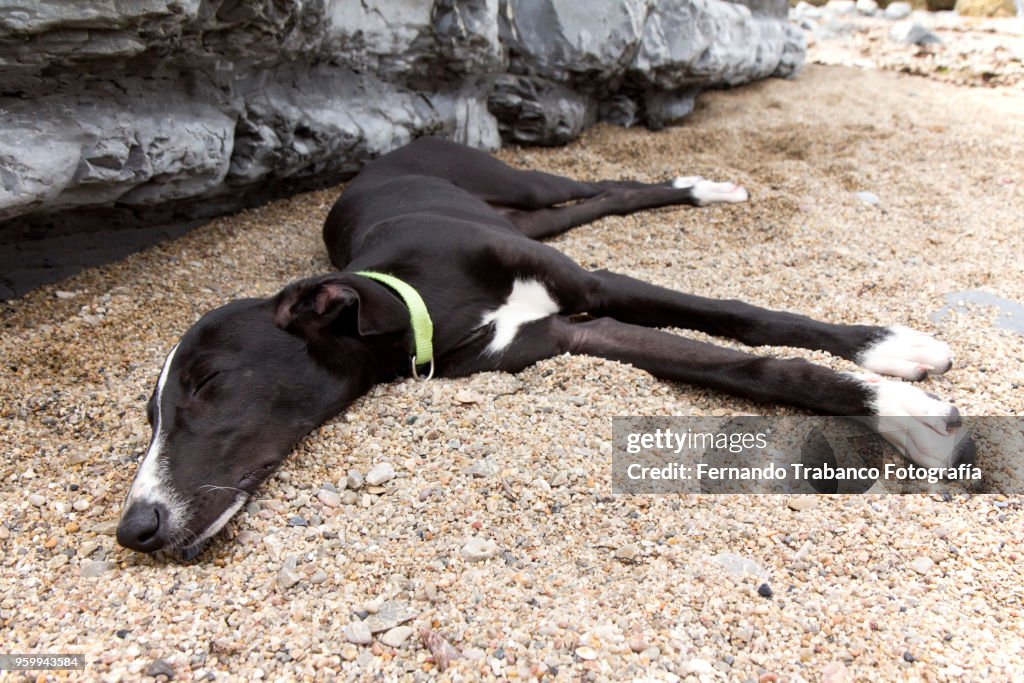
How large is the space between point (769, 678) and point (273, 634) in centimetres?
113

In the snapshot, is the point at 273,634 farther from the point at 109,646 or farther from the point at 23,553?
the point at 23,553

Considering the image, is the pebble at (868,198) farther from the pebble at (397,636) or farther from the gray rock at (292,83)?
the pebble at (397,636)

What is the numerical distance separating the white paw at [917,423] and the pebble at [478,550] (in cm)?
A: 131

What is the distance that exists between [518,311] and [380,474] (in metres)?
1.07

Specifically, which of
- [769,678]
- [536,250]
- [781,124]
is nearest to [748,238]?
[536,250]

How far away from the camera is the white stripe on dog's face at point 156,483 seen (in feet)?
7.48

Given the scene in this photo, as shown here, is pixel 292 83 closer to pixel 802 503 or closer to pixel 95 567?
pixel 95 567

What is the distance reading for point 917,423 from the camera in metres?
2.52

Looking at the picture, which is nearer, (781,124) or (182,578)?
(182,578)

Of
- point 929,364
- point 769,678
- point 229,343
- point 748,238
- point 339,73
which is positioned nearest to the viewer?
point 769,678

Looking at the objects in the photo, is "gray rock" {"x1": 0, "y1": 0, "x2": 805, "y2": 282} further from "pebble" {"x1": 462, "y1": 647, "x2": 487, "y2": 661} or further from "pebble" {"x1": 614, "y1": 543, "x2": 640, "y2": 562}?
"pebble" {"x1": 614, "y1": 543, "x2": 640, "y2": 562}

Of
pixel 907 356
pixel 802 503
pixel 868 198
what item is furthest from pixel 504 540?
pixel 868 198

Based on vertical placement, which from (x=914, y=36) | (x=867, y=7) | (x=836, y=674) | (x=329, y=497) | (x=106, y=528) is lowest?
(x=106, y=528)

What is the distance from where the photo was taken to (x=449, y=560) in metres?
2.14
